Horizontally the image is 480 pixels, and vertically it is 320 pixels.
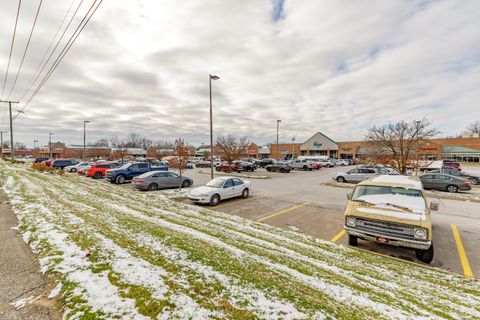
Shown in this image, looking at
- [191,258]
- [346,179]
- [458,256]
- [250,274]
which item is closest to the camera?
[250,274]

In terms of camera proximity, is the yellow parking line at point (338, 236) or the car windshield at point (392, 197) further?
the yellow parking line at point (338, 236)

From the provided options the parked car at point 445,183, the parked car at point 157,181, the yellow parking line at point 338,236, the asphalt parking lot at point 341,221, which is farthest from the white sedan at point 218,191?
the parked car at point 445,183

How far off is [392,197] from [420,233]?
1.39 metres

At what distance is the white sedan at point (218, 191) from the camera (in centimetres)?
1153

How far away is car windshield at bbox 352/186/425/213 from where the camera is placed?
20.2ft

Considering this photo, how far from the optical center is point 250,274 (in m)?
3.56

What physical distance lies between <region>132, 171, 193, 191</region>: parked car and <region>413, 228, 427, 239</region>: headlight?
13.9 m

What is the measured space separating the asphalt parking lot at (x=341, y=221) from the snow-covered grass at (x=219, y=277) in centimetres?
117

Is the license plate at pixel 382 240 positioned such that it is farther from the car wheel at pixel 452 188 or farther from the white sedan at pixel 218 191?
the car wheel at pixel 452 188

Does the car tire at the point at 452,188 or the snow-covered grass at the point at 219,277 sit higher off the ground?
the snow-covered grass at the point at 219,277

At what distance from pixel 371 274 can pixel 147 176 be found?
47.9 ft

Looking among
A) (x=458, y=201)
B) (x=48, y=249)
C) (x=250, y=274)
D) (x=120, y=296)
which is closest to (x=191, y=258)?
(x=250, y=274)

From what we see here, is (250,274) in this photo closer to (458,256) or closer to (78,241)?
(78,241)

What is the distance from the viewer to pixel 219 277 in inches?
131
